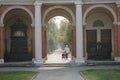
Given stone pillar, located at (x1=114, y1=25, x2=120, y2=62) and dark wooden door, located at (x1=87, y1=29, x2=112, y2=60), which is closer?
stone pillar, located at (x1=114, y1=25, x2=120, y2=62)

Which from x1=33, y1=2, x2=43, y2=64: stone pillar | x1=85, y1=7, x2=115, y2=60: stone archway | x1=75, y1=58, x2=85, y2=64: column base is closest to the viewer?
x1=75, y1=58, x2=85, y2=64: column base

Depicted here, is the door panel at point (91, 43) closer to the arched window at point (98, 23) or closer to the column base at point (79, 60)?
the arched window at point (98, 23)

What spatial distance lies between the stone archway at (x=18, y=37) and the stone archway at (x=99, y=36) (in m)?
5.89

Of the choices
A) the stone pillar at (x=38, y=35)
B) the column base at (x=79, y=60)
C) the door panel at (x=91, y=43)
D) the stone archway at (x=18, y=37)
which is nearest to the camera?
the column base at (x=79, y=60)

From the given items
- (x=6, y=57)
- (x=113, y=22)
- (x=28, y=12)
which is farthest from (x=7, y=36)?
(x=113, y=22)

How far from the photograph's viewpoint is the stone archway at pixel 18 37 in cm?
3788

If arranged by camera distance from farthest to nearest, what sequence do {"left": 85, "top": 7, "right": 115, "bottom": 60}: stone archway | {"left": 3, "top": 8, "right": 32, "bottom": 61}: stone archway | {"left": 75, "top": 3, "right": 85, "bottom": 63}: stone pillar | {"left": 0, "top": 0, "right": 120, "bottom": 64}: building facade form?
{"left": 3, "top": 8, "right": 32, "bottom": 61}: stone archway
{"left": 85, "top": 7, "right": 115, "bottom": 60}: stone archway
{"left": 0, "top": 0, "right": 120, "bottom": 64}: building facade
{"left": 75, "top": 3, "right": 85, "bottom": 63}: stone pillar

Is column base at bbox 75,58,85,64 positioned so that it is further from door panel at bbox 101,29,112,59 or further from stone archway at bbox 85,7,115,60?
door panel at bbox 101,29,112,59

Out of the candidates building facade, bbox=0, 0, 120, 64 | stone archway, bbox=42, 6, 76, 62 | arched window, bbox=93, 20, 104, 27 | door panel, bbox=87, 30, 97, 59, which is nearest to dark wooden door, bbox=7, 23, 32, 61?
building facade, bbox=0, 0, 120, 64

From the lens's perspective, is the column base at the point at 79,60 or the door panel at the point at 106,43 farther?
the door panel at the point at 106,43

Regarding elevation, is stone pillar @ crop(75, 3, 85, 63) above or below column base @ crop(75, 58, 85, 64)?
above

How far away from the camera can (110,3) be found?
34.4 metres

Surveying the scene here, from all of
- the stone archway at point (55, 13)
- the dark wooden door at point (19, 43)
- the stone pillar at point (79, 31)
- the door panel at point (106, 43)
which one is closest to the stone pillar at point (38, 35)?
the stone archway at point (55, 13)

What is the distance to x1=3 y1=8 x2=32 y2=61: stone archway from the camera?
3788 centimetres
